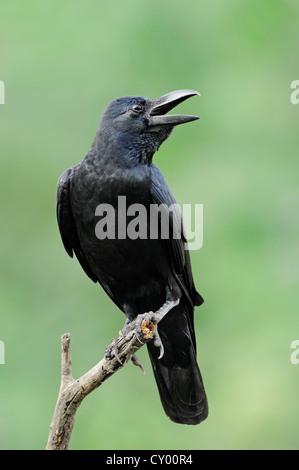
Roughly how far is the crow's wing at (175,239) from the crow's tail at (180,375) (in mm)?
306

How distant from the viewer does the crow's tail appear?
5738 millimetres

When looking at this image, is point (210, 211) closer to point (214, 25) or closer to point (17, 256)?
point (17, 256)

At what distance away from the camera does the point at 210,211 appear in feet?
33.7

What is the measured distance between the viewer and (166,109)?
17.6ft

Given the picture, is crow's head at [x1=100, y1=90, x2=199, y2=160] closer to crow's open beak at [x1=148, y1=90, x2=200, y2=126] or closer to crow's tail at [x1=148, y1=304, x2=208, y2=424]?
crow's open beak at [x1=148, y1=90, x2=200, y2=126]

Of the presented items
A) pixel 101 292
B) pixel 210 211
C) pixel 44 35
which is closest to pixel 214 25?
pixel 44 35

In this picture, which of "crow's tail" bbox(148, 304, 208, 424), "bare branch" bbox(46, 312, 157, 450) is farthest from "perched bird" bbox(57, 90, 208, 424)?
"bare branch" bbox(46, 312, 157, 450)

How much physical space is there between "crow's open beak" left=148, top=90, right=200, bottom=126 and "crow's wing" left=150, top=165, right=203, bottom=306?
1.00 feet

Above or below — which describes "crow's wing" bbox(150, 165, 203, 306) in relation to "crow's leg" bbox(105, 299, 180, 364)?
above

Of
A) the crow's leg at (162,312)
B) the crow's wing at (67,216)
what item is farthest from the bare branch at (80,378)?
the crow's wing at (67,216)

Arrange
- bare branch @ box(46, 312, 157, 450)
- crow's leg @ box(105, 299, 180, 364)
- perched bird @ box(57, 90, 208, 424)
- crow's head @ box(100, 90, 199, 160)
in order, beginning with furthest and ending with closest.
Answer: crow's head @ box(100, 90, 199, 160)
perched bird @ box(57, 90, 208, 424)
crow's leg @ box(105, 299, 180, 364)
bare branch @ box(46, 312, 157, 450)

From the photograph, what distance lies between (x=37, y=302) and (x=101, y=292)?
2.49 feet

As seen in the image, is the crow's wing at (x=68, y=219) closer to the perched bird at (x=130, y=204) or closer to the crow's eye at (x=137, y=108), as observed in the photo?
the perched bird at (x=130, y=204)

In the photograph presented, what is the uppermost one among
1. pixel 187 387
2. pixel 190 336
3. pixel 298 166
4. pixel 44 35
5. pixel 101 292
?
pixel 44 35
